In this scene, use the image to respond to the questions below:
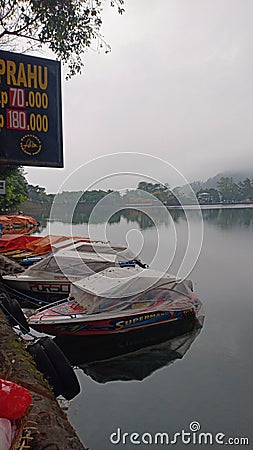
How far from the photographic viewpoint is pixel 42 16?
201 inches

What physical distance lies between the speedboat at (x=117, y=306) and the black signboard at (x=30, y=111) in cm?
329

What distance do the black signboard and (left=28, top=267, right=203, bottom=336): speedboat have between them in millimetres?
3287

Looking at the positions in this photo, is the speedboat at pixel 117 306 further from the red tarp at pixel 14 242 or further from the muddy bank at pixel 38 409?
the red tarp at pixel 14 242

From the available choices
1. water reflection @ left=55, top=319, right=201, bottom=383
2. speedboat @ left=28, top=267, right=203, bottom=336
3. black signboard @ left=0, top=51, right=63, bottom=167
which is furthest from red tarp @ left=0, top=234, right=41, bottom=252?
black signboard @ left=0, top=51, right=63, bottom=167

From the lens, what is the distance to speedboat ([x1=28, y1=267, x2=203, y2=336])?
6512 mm

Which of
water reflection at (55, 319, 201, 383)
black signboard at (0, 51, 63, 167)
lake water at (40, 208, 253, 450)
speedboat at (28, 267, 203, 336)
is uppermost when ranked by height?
black signboard at (0, 51, 63, 167)

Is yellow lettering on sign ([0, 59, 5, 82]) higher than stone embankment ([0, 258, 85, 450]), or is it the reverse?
yellow lettering on sign ([0, 59, 5, 82])

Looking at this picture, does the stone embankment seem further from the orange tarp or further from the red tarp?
the red tarp

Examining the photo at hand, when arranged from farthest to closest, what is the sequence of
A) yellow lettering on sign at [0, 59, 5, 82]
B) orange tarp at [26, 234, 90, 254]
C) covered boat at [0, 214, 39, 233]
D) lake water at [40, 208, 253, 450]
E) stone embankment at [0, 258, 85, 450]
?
1. covered boat at [0, 214, 39, 233]
2. orange tarp at [26, 234, 90, 254]
3. lake water at [40, 208, 253, 450]
4. yellow lettering on sign at [0, 59, 5, 82]
5. stone embankment at [0, 258, 85, 450]

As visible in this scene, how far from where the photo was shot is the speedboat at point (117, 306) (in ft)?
21.4

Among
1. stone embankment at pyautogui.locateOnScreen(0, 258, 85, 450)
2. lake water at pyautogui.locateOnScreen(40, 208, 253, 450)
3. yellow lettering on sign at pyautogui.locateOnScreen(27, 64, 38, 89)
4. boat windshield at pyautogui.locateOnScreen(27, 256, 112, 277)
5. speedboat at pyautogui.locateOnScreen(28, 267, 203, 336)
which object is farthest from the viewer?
boat windshield at pyautogui.locateOnScreen(27, 256, 112, 277)

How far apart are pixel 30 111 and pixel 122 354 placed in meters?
4.70

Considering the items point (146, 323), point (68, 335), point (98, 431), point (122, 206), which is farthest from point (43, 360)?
point (122, 206)

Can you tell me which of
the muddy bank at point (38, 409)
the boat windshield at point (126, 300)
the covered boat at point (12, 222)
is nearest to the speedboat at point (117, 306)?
the boat windshield at point (126, 300)
